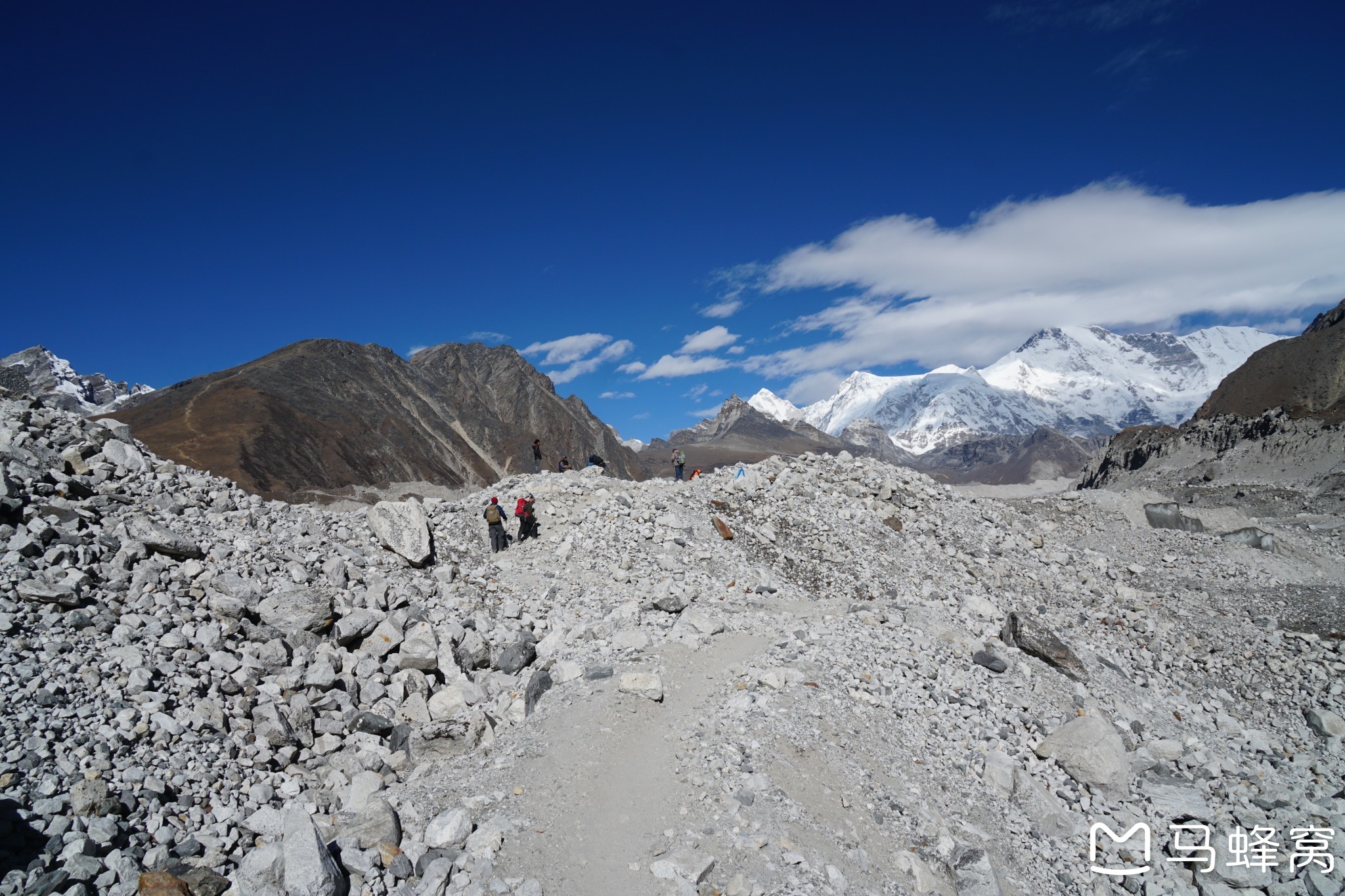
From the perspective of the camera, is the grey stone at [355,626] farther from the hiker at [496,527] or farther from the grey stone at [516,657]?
the hiker at [496,527]

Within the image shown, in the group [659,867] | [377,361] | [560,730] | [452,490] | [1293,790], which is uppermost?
[377,361]

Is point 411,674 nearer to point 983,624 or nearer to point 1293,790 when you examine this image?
point 983,624

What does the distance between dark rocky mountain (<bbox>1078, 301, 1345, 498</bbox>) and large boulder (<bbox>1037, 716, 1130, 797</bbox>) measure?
38247mm

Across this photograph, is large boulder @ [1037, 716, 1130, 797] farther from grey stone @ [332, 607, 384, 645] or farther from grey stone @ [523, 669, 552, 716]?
grey stone @ [332, 607, 384, 645]

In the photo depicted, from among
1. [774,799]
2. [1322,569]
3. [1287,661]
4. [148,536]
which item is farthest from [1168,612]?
[148,536]

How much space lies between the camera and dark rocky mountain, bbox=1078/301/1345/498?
161 feet

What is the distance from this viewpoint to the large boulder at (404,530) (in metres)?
14.0

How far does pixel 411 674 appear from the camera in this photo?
10062 millimetres

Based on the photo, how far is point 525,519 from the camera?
55.3ft

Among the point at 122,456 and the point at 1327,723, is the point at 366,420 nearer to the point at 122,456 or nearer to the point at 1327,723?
the point at 122,456

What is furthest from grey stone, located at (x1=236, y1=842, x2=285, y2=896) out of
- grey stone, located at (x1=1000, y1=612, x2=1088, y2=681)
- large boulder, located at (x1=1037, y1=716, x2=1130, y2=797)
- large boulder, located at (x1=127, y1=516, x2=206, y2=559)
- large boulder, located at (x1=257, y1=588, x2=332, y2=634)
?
grey stone, located at (x1=1000, y1=612, x2=1088, y2=681)

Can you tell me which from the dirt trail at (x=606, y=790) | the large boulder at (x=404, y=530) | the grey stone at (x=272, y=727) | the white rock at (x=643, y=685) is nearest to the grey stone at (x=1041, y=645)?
the dirt trail at (x=606, y=790)

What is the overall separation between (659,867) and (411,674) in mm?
5407

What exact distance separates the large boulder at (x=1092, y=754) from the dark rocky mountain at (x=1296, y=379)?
2341 inches
